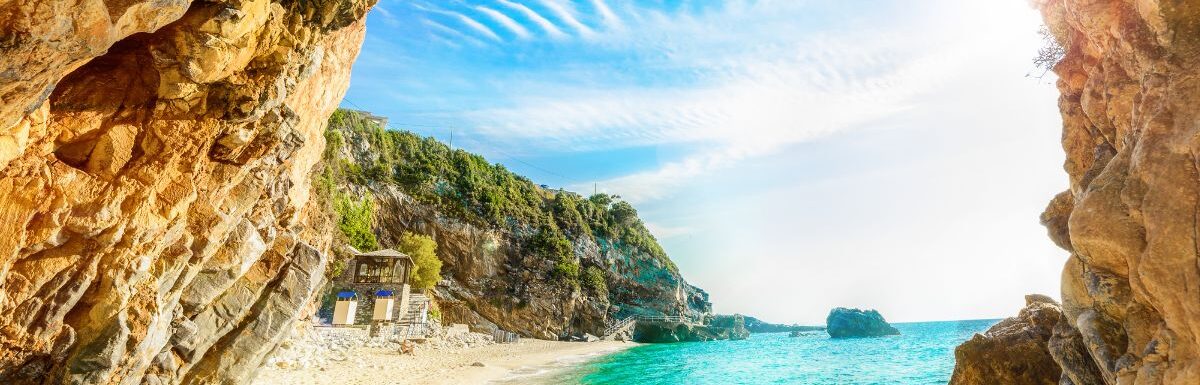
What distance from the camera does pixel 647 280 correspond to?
226 ft

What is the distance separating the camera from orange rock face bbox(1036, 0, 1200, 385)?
168 inches

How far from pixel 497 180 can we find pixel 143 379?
5386 cm

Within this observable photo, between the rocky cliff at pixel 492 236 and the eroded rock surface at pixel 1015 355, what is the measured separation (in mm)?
36128

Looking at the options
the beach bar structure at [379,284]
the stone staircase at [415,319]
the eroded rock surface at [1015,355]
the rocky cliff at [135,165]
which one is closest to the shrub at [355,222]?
the beach bar structure at [379,284]

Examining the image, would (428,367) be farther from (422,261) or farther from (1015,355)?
(1015,355)

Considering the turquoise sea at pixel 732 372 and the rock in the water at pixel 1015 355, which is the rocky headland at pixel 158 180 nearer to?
the rock in the water at pixel 1015 355

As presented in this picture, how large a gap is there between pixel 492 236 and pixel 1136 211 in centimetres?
4967

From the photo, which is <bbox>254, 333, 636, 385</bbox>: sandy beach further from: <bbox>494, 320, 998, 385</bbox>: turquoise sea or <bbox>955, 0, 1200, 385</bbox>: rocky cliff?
<bbox>955, 0, 1200, 385</bbox>: rocky cliff

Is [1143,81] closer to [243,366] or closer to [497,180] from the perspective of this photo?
[243,366]

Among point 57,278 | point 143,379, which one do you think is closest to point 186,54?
point 57,278

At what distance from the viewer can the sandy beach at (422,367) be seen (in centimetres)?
1580

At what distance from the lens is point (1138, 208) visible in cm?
476

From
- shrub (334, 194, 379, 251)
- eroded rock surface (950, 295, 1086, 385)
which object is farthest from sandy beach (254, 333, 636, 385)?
eroded rock surface (950, 295, 1086, 385)

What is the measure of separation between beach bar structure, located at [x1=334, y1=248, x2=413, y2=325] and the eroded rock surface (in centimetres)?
2955
